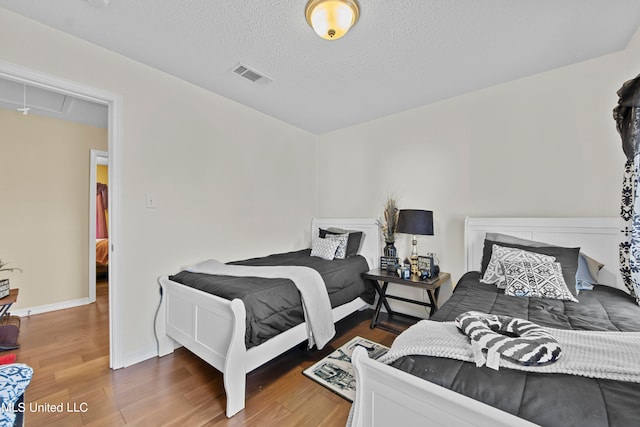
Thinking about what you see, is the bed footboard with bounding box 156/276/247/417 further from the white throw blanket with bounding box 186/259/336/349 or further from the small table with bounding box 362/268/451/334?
the small table with bounding box 362/268/451/334

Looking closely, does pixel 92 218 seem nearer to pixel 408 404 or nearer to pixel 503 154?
pixel 408 404

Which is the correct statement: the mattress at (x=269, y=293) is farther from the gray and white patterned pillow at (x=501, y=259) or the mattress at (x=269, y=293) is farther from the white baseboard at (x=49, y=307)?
the white baseboard at (x=49, y=307)

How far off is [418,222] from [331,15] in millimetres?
1917

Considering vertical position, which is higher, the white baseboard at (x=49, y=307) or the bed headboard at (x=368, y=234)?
the bed headboard at (x=368, y=234)

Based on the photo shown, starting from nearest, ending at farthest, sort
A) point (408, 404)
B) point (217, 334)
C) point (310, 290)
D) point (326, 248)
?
1. point (408, 404)
2. point (217, 334)
3. point (310, 290)
4. point (326, 248)

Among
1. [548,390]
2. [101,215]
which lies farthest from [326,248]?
[101,215]

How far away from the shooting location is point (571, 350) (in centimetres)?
97

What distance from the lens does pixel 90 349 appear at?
7.72 ft

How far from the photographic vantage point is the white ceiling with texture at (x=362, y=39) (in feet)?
5.44

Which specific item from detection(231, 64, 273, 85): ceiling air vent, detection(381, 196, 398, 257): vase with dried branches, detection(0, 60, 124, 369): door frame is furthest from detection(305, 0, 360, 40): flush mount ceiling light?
detection(381, 196, 398, 257): vase with dried branches

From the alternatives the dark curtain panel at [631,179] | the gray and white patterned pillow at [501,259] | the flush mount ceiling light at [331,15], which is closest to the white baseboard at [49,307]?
the flush mount ceiling light at [331,15]

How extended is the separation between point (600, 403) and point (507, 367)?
22 centimetres

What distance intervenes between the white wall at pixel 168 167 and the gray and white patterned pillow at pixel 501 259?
2.39m

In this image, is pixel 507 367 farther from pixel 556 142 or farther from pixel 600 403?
pixel 556 142
